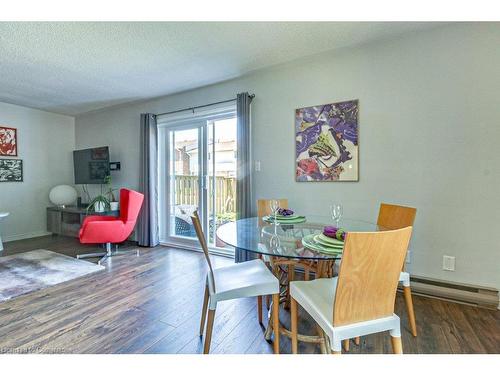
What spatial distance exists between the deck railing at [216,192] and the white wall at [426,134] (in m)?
0.98

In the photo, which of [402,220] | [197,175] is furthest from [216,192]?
[402,220]

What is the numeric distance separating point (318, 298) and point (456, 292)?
1.74m

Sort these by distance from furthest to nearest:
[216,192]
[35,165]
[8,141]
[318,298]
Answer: [35,165] < [8,141] < [216,192] < [318,298]

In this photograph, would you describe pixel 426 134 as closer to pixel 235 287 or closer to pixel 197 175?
pixel 235 287

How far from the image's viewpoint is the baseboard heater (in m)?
2.03

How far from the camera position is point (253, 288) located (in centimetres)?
143

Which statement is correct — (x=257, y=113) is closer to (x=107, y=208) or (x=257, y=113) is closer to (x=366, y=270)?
(x=366, y=270)

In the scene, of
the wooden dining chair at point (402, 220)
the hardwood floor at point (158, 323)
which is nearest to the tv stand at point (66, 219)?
the hardwood floor at point (158, 323)

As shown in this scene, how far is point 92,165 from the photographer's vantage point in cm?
446

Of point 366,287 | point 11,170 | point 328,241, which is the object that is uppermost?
point 11,170

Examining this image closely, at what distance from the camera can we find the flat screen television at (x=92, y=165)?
4324mm

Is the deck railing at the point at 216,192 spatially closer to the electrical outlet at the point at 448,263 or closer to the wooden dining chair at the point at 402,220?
the wooden dining chair at the point at 402,220
